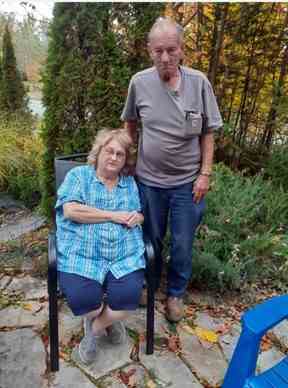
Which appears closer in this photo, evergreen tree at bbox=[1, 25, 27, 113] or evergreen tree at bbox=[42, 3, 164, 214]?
evergreen tree at bbox=[42, 3, 164, 214]

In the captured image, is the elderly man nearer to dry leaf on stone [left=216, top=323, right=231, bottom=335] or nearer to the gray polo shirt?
the gray polo shirt

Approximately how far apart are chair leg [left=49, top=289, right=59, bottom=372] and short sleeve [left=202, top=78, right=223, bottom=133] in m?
1.13

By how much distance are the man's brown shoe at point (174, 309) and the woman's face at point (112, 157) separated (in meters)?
0.90

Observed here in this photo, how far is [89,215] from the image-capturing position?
6.04 ft

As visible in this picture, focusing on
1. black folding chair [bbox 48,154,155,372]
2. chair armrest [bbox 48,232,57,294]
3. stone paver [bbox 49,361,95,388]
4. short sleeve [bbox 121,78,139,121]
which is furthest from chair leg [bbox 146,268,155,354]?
short sleeve [bbox 121,78,139,121]

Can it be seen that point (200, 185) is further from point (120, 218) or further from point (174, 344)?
point (174, 344)

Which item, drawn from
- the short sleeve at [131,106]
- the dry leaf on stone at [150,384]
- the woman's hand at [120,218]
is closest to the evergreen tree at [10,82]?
the short sleeve at [131,106]

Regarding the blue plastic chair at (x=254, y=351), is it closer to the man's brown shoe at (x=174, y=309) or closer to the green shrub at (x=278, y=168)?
the man's brown shoe at (x=174, y=309)

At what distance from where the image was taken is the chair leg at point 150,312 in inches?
73.2

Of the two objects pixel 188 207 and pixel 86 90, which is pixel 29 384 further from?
pixel 86 90

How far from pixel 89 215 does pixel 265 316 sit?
93 centimetres

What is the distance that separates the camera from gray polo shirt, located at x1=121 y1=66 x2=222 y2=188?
183cm

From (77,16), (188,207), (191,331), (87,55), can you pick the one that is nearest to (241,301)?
(191,331)

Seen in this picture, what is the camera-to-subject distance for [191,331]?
7.14 feet
